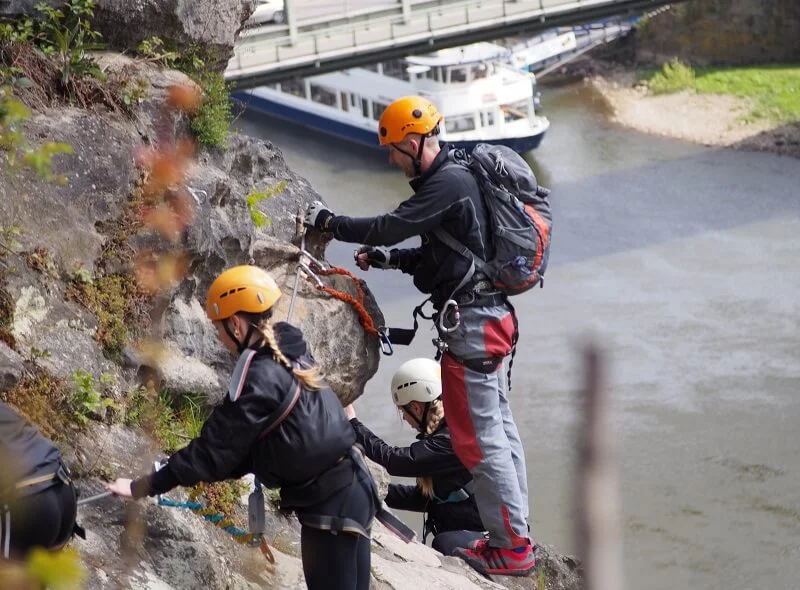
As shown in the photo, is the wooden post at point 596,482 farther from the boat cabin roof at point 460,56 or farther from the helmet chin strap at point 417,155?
the boat cabin roof at point 460,56

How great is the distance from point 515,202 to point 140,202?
2295 millimetres

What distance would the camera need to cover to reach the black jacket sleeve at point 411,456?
24.6 feet

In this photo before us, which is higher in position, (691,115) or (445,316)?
(445,316)

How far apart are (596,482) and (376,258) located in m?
5.41

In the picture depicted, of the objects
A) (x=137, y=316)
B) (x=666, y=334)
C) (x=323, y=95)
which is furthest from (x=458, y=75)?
(x=137, y=316)

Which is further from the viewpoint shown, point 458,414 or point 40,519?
point 458,414

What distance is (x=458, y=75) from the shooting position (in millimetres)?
29172

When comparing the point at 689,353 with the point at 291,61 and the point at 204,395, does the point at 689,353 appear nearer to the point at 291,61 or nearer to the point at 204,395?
the point at 291,61

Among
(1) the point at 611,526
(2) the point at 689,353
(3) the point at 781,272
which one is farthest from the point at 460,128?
(1) the point at 611,526

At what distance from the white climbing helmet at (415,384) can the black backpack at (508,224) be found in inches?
48.0

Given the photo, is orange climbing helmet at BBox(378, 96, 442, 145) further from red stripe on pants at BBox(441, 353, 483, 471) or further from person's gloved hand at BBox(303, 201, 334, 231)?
red stripe on pants at BBox(441, 353, 483, 471)

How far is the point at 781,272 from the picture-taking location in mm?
21391

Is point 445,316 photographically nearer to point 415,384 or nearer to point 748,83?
point 415,384

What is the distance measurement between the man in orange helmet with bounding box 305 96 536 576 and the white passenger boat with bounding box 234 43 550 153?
21.3m
